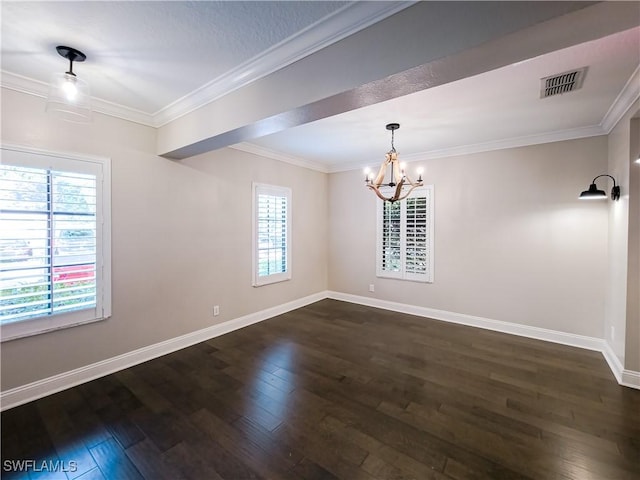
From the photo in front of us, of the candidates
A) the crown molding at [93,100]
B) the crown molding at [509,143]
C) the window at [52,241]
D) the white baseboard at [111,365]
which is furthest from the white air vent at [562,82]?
the white baseboard at [111,365]

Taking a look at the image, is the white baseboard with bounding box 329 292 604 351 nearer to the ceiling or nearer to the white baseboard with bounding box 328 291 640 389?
the white baseboard with bounding box 328 291 640 389

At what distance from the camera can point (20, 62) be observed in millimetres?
2174

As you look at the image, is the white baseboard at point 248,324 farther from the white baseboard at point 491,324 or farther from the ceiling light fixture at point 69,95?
the ceiling light fixture at point 69,95

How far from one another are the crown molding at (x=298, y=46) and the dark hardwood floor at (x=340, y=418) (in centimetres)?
271

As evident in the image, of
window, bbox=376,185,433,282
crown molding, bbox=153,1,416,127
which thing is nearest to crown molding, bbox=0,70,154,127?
crown molding, bbox=153,1,416,127

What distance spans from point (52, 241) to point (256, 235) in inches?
95.9

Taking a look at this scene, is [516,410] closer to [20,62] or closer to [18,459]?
[18,459]

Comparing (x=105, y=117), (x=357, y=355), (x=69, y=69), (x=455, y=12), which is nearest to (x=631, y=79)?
(x=455, y=12)

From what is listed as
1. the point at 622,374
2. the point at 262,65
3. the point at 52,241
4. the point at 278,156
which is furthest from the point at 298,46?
the point at 622,374

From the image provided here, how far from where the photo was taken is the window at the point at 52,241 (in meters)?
2.35

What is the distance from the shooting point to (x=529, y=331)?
3.92m

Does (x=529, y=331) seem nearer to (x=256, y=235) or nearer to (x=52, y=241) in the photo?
(x=256, y=235)

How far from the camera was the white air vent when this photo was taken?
2251mm

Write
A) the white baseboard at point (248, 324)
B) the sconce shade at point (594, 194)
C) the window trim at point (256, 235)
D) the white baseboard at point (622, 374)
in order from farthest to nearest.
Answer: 1. the window trim at point (256, 235)
2. the sconce shade at point (594, 194)
3. the white baseboard at point (622, 374)
4. the white baseboard at point (248, 324)
